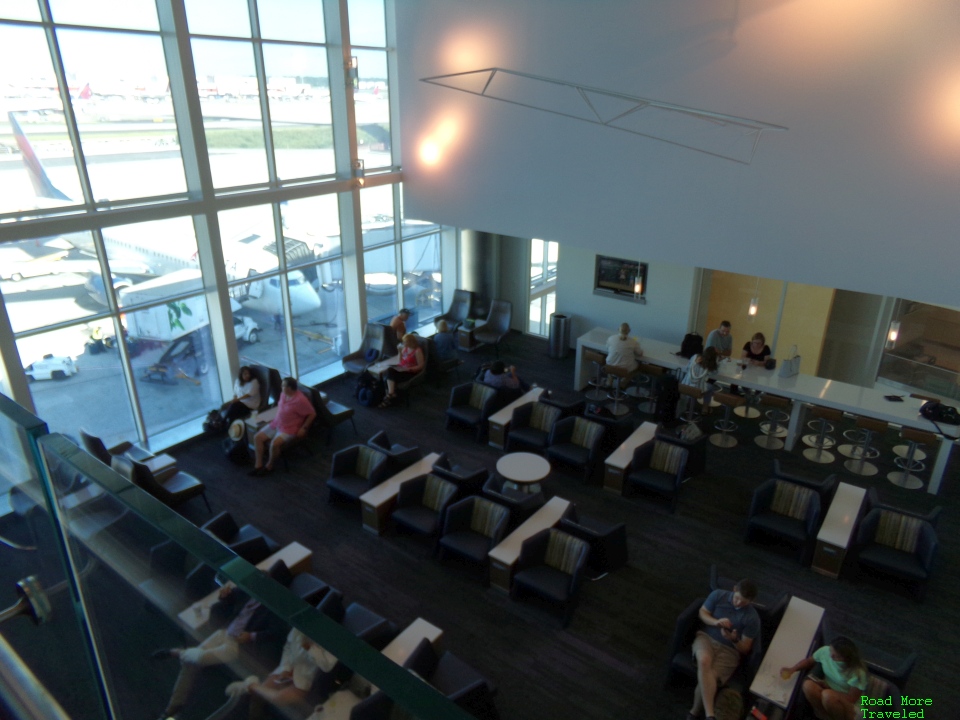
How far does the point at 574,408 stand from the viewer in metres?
9.29

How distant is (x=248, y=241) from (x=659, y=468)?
22.6ft

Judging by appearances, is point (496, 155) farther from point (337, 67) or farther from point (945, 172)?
point (945, 172)

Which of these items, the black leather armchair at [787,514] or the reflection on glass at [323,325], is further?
the reflection on glass at [323,325]

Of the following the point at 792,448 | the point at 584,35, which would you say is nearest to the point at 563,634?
the point at 792,448

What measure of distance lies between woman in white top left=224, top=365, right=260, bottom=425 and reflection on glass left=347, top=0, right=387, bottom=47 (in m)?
5.86

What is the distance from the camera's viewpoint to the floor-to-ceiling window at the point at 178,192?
777 centimetres

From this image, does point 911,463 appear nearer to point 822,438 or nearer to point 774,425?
point 822,438

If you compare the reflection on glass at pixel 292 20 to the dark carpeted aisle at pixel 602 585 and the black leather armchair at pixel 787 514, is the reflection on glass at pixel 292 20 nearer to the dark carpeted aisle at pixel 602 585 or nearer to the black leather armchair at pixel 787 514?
the dark carpeted aisle at pixel 602 585

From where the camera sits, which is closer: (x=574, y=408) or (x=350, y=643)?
(x=350, y=643)

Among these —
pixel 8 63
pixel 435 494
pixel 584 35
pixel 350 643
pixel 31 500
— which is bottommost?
pixel 435 494

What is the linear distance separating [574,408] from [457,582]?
3.18 meters

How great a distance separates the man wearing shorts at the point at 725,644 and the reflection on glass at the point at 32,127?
27.8 feet

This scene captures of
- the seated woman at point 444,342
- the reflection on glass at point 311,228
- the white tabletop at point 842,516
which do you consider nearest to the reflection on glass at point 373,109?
the reflection on glass at point 311,228

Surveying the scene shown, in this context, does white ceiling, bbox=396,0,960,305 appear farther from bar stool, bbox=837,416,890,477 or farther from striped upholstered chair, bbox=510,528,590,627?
striped upholstered chair, bbox=510,528,590,627
